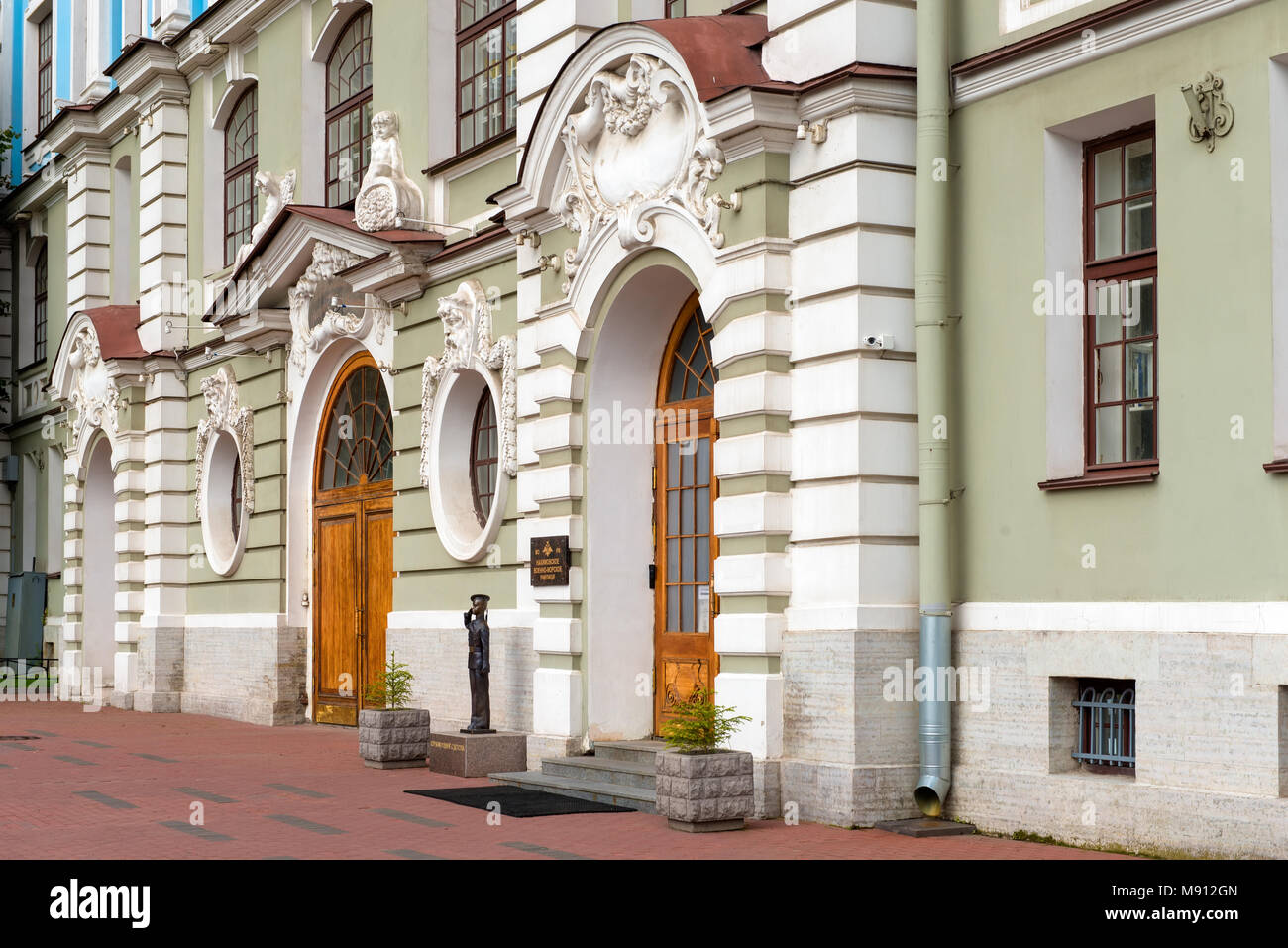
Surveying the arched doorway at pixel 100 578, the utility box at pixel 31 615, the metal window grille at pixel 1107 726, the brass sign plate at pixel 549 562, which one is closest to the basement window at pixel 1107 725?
the metal window grille at pixel 1107 726

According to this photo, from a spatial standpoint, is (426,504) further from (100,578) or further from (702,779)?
(100,578)

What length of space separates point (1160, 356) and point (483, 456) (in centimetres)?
873

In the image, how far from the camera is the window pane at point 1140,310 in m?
10.5

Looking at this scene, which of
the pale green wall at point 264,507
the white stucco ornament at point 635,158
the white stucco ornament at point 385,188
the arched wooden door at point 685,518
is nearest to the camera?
the white stucco ornament at point 635,158

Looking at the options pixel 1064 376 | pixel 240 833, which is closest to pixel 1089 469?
pixel 1064 376

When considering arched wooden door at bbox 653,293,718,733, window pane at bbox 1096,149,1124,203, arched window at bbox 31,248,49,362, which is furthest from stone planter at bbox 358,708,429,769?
arched window at bbox 31,248,49,362

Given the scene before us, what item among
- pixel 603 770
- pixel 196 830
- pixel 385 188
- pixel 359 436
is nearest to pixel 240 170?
pixel 359 436

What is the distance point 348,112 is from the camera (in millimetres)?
20844

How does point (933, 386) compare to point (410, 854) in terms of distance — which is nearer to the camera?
point (410, 854)

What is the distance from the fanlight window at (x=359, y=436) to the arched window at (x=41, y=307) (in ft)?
42.2

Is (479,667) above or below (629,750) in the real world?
above

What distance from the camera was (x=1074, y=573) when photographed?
1071 cm

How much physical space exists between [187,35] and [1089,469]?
56.7ft

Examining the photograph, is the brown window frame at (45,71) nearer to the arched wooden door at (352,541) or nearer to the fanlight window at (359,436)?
the fanlight window at (359,436)
